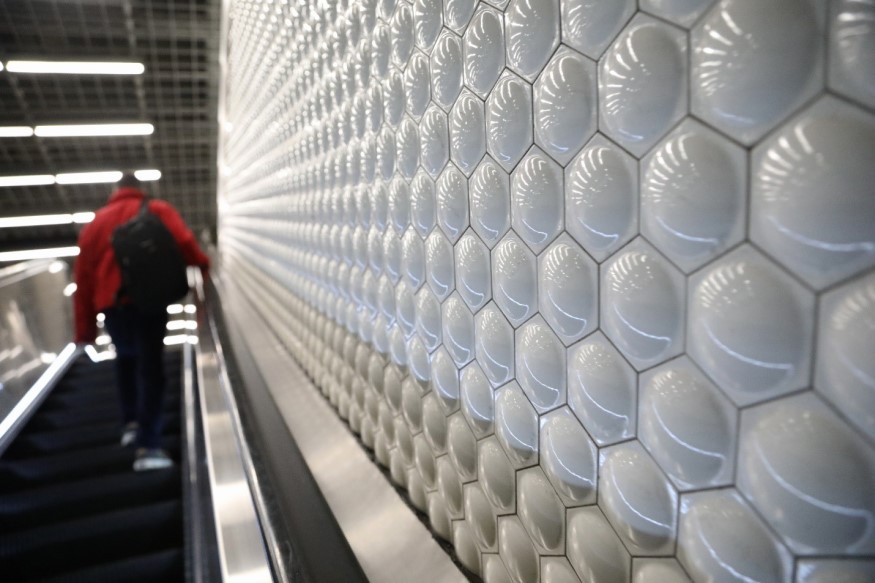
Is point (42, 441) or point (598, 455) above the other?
point (598, 455)

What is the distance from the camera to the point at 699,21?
0.33 meters

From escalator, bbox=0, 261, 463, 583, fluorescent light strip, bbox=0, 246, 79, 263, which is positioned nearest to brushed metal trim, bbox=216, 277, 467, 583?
escalator, bbox=0, 261, 463, 583

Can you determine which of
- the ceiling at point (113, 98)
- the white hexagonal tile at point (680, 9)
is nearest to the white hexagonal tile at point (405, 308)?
the white hexagonal tile at point (680, 9)

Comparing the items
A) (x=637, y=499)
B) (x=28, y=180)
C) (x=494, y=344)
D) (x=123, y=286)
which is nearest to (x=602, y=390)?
(x=637, y=499)

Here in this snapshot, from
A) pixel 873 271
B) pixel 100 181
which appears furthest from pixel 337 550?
pixel 100 181

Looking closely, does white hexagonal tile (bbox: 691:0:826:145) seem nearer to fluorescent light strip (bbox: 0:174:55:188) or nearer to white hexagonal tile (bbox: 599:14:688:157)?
white hexagonal tile (bbox: 599:14:688:157)

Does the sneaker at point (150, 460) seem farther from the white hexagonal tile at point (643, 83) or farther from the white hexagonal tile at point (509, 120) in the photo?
the white hexagonal tile at point (643, 83)

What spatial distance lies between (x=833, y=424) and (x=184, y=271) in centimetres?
220

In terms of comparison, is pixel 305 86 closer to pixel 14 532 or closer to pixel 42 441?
pixel 14 532

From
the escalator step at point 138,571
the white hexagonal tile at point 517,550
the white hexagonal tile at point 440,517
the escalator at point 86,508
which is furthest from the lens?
the escalator at point 86,508

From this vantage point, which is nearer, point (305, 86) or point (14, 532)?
point (305, 86)

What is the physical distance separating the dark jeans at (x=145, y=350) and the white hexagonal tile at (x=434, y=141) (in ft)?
5.82

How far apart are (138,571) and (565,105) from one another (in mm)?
1778

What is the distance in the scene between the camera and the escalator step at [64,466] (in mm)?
2078
